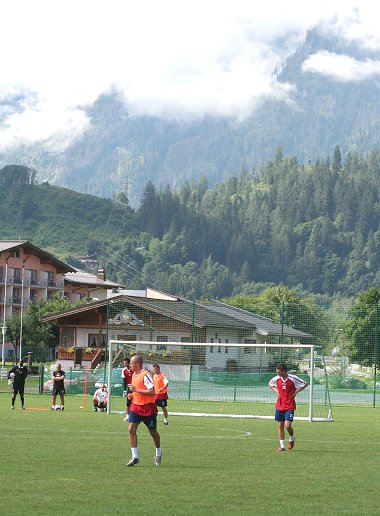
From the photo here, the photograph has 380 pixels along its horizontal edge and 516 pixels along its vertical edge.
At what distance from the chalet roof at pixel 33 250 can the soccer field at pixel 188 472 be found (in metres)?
96.1

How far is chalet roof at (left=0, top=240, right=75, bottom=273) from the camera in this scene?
124 metres

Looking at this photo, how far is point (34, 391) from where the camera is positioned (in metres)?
56.6

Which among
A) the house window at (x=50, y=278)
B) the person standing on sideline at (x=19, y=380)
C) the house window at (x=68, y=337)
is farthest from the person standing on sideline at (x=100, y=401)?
the house window at (x=50, y=278)

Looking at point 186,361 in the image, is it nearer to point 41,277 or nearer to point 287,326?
point 287,326

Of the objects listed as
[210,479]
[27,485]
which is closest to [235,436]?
[210,479]

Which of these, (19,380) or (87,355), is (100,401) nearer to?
(19,380)

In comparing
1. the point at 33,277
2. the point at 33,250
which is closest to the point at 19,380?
the point at 33,250

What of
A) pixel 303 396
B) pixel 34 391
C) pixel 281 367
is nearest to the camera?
pixel 281 367

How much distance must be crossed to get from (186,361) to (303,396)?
8459 millimetres

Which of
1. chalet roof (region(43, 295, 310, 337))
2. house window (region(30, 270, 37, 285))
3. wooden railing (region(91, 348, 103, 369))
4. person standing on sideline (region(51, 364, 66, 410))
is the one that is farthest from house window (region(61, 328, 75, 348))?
house window (region(30, 270, 37, 285))

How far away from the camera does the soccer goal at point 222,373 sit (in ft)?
137

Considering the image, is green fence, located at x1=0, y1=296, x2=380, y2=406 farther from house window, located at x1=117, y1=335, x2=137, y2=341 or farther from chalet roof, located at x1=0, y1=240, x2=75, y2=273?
chalet roof, located at x1=0, y1=240, x2=75, y2=273

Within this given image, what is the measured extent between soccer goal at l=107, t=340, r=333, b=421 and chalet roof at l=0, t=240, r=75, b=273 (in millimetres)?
75316

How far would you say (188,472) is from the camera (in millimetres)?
17469
